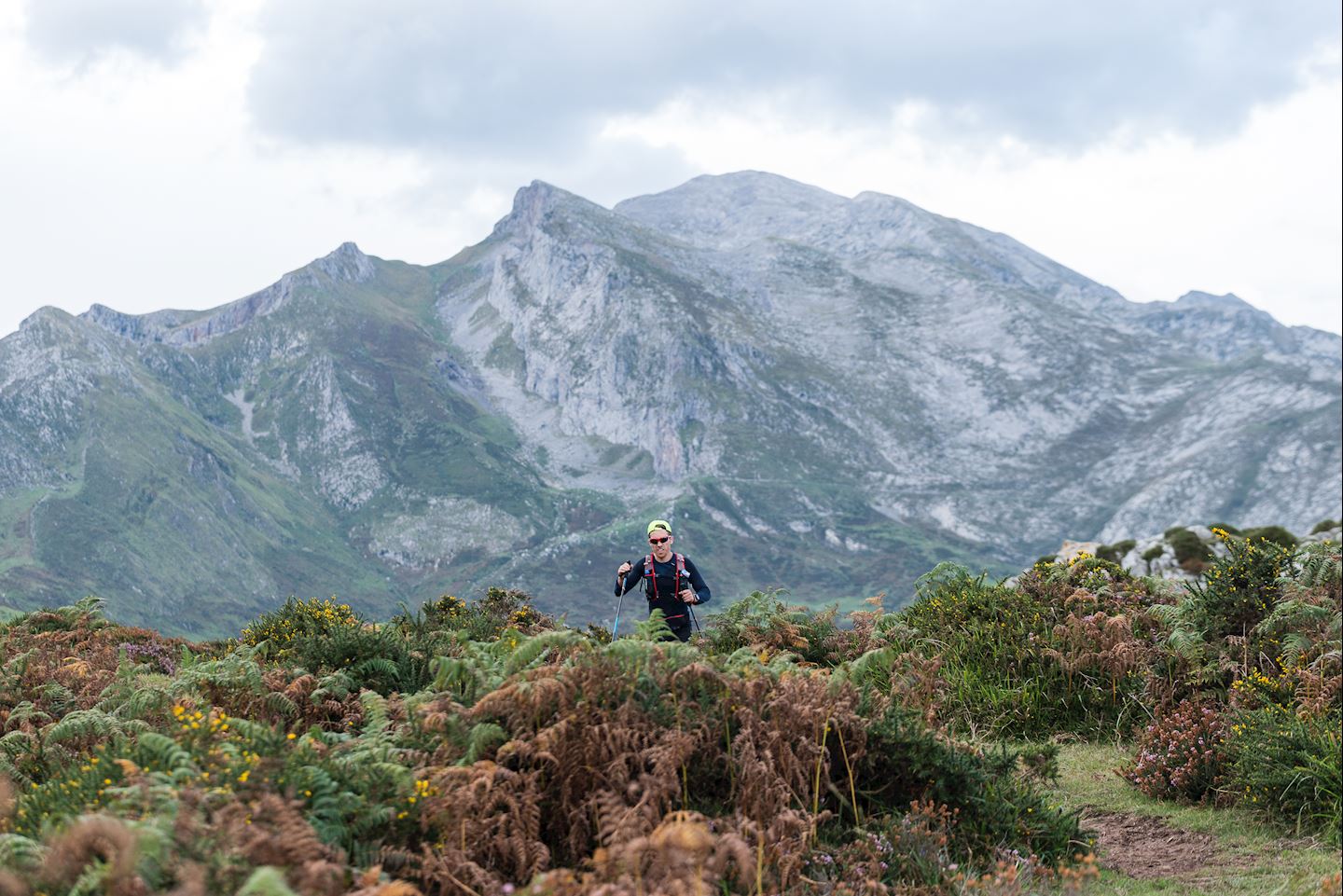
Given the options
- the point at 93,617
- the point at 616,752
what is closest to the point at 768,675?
the point at 616,752

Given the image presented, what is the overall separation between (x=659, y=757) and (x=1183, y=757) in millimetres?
5422

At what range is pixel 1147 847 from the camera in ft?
26.8

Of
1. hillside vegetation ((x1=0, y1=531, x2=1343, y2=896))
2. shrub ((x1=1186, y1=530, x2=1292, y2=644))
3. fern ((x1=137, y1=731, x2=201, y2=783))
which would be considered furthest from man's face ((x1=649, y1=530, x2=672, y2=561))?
fern ((x1=137, y1=731, x2=201, y2=783))

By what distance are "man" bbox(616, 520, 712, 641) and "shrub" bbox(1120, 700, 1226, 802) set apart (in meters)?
5.08

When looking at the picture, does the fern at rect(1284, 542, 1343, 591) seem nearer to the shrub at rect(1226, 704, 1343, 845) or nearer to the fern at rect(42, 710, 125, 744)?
the shrub at rect(1226, 704, 1343, 845)

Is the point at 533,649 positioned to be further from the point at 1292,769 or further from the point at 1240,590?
the point at 1240,590

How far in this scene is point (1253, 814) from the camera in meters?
8.34

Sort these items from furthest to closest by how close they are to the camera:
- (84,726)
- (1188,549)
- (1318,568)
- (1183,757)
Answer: (1188,549), (1318,568), (1183,757), (84,726)

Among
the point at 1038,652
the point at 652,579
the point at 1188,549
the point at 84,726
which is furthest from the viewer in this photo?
the point at 1188,549

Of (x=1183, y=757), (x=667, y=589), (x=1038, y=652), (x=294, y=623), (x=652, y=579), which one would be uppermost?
(x=652, y=579)

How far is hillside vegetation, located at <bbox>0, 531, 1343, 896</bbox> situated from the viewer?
5.45 meters

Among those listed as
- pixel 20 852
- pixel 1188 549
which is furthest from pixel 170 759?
pixel 1188 549

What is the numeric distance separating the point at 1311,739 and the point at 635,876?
582 centimetres

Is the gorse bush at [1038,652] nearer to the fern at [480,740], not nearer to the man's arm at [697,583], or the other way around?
the man's arm at [697,583]
